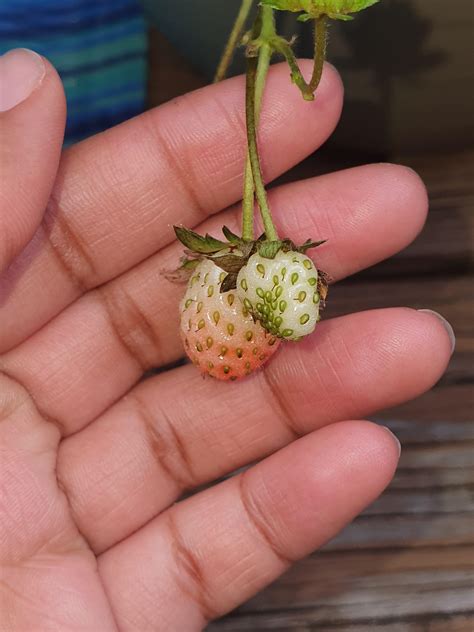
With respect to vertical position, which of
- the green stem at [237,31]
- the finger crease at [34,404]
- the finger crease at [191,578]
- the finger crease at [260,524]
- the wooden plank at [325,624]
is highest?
the green stem at [237,31]

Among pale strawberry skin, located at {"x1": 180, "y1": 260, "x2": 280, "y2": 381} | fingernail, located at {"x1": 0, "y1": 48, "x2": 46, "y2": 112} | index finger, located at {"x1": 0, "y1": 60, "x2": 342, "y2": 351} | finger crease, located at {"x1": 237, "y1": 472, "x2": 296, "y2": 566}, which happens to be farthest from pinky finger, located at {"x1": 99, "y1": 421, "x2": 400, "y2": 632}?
fingernail, located at {"x1": 0, "y1": 48, "x2": 46, "y2": 112}

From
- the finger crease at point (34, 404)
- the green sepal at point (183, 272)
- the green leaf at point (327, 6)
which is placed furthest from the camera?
the finger crease at point (34, 404)

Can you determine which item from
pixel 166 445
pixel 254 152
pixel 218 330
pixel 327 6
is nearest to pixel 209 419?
pixel 166 445

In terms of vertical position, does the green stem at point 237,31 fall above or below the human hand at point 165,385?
above

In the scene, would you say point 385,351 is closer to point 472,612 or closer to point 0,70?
point 472,612

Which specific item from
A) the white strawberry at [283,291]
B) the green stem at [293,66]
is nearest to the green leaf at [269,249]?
the white strawberry at [283,291]

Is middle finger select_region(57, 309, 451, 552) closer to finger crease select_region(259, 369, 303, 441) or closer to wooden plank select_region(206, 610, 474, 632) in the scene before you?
finger crease select_region(259, 369, 303, 441)

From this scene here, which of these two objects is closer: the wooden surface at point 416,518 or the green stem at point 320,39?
the green stem at point 320,39

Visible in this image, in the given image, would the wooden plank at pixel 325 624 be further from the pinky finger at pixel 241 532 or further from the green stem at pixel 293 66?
the green stem at pixel 293 66
